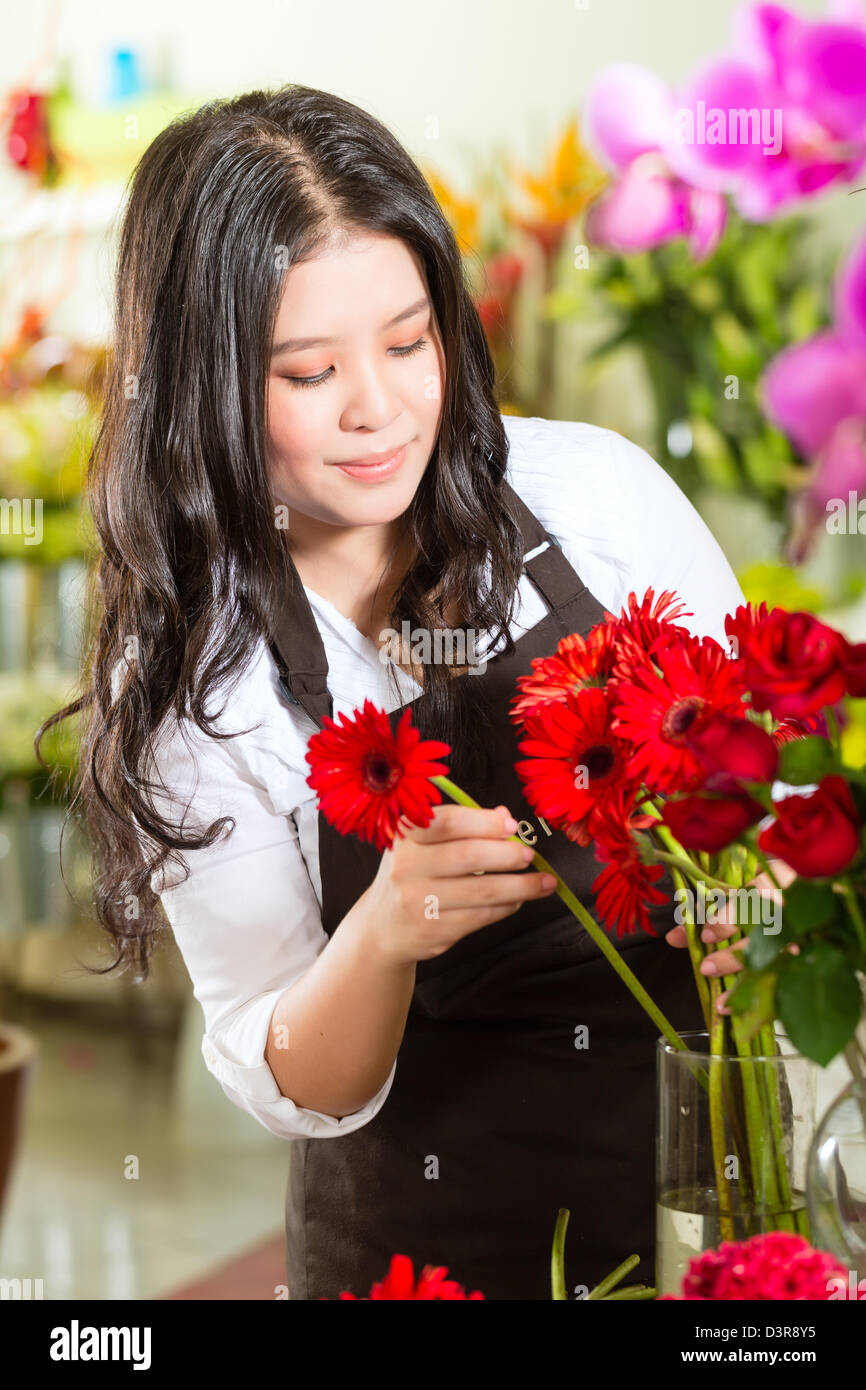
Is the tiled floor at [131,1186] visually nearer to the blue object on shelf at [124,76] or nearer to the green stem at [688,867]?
the green stem at [688,867]

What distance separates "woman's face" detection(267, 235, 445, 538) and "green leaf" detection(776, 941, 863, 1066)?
452 millimetres

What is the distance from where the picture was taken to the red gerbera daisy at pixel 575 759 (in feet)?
1.65

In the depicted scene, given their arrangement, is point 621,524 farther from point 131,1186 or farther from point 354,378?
point 131,1186

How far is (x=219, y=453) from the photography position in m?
0.82

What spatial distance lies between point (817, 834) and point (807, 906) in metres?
0.04

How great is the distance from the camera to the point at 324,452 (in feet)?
2.60

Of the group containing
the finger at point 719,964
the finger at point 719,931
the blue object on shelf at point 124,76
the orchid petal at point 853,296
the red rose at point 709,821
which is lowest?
the finger at point 719,964

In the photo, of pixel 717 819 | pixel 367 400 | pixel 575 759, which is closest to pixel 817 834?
pixel 717 819

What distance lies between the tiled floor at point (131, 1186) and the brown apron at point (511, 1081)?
1.23m

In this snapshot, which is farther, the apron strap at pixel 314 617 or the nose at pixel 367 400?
the apron strap at pixel 314 617

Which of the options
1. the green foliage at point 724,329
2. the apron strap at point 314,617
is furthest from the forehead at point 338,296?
the green foliage at point 724,329

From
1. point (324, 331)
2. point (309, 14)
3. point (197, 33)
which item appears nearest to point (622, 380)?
point (309, 14)

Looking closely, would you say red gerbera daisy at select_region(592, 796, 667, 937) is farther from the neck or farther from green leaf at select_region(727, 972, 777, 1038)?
the neck
